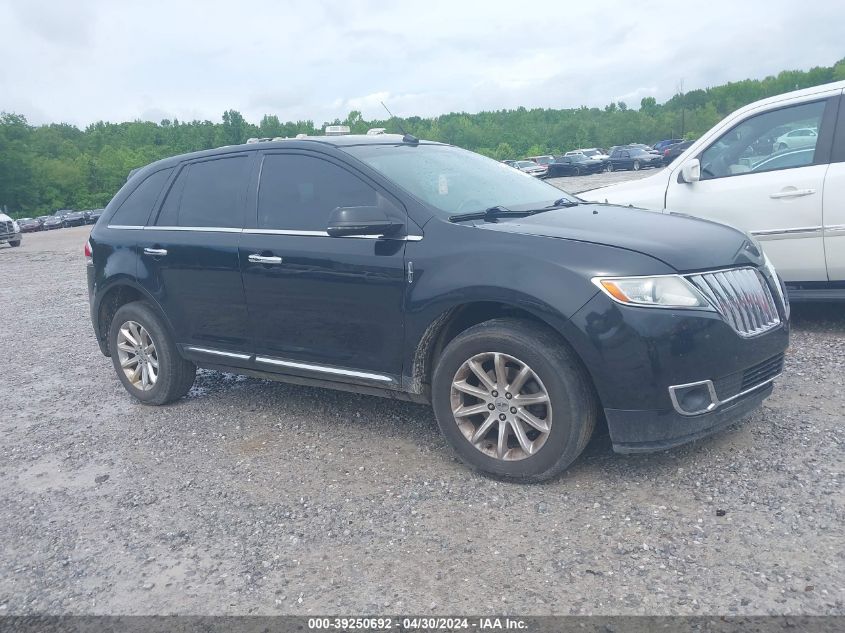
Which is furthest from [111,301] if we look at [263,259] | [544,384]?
[544,384]

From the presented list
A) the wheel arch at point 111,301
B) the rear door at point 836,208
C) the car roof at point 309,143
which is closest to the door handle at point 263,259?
the car roof at point 309,143

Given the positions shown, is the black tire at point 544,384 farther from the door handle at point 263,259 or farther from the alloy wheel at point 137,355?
the alloy wheel at point 137,355

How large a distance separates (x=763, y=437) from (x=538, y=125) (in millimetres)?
116659

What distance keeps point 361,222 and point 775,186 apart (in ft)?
12.0

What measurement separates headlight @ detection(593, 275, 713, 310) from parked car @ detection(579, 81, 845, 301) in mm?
2503

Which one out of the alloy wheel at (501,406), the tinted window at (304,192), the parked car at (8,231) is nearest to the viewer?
the alloy wheel at (501,406)

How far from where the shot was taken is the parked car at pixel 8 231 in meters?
26.8

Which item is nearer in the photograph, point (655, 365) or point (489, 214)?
point (655, 365)

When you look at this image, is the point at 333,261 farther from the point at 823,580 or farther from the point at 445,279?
the point at 823,580

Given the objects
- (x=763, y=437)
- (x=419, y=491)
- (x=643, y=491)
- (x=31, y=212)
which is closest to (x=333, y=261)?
(x=419, y=491)

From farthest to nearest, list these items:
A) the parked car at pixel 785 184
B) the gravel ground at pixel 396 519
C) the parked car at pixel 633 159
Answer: the parked car at pixel 633 159 < the parked car at pixel 785 184 < the gravel ground at pixel 396 519

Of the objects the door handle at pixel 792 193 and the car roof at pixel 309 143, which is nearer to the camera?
the car roof at pixel 309 143

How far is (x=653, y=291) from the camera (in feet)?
11.6

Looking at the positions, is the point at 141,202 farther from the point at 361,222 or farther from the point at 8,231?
the point at 8,231
